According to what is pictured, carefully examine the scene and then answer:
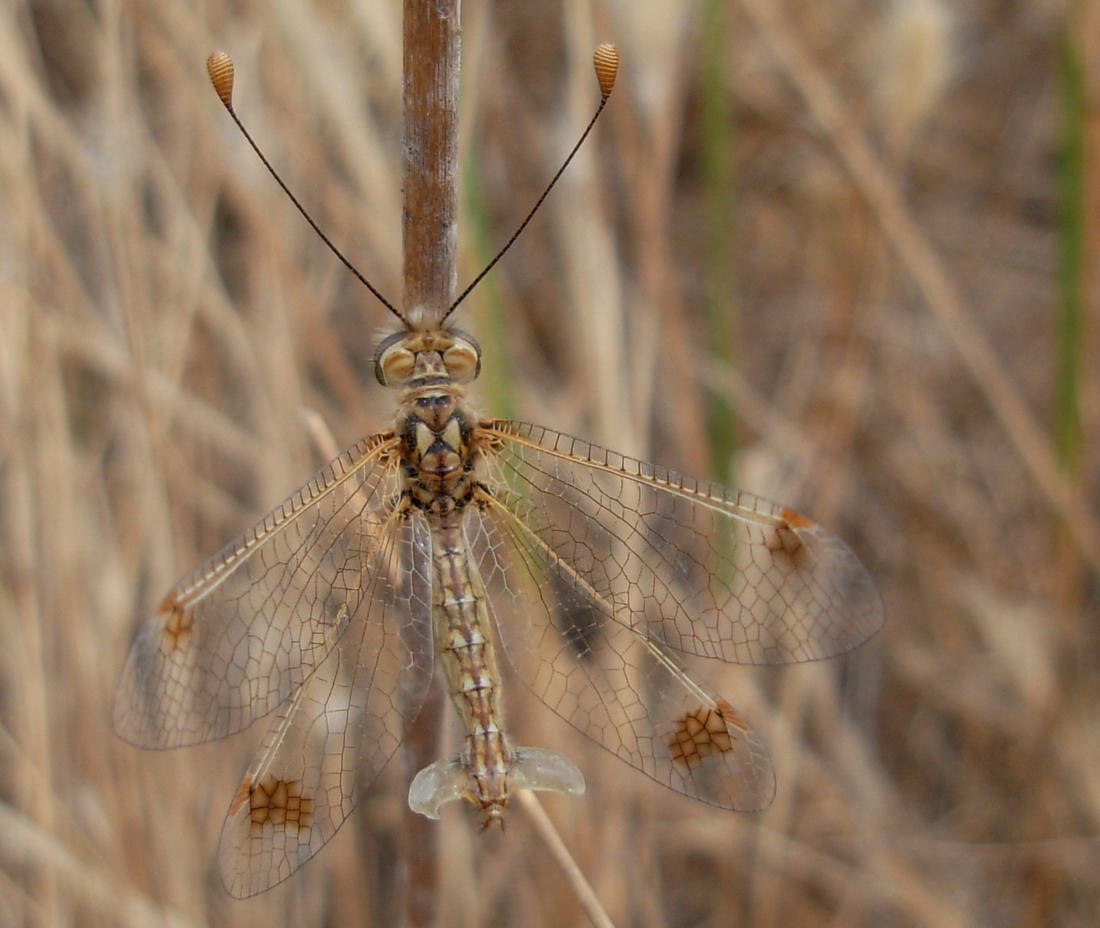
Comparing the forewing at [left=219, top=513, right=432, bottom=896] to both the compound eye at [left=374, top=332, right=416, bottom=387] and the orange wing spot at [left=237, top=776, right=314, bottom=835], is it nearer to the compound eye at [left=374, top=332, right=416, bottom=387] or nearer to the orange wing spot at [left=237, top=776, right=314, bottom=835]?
the orange wing spot at [left=237, top=776, right=314, bottom=835]

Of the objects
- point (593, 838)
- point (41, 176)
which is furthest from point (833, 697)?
point (41, 176)

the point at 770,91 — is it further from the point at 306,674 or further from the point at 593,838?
the point at 306,674

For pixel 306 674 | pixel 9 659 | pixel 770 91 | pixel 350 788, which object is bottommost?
pixel 350 788

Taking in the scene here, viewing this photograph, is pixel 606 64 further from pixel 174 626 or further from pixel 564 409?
pixel 564 409

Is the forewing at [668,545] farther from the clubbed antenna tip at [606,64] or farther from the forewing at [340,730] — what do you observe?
the clubbed antenna tip at [606,64]

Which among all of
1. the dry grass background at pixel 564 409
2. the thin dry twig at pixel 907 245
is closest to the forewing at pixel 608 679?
the dry grass background at pixel 564 409

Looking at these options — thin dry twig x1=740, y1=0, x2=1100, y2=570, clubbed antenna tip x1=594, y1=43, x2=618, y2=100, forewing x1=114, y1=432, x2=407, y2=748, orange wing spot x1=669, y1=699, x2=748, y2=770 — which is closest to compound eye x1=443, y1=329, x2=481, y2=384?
forewing x1=114, y1=432, x2=407, y2=748
